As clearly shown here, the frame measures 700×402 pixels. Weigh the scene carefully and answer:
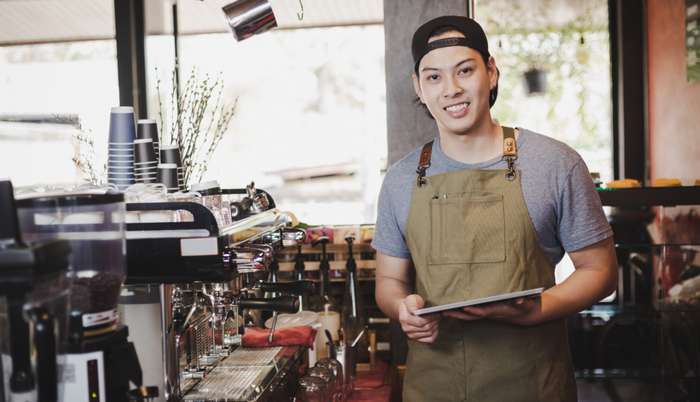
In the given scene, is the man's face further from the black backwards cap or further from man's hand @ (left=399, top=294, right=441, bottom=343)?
man's hand @ (left=399, top=294, right=441, bottom=343)

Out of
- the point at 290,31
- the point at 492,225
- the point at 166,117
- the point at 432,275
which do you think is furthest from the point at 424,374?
the point at 290,31

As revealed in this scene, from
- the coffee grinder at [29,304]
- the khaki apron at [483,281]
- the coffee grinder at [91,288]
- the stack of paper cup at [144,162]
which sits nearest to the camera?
the coffee grinder at [29,304]

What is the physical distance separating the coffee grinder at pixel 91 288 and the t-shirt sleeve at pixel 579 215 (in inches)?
45.4

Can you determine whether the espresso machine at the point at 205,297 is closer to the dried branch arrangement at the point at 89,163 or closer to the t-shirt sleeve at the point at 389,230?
the t-shirt sleeve at the point at 389,230

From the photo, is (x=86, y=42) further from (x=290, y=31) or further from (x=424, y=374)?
(x=424, y=374)

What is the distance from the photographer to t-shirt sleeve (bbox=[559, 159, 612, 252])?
2.11m

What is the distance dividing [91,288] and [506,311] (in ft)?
3.26

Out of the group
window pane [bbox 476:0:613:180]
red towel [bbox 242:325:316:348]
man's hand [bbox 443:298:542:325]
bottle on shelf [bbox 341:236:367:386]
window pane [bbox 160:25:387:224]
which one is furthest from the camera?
window pane [bbox 160:25:387:224]

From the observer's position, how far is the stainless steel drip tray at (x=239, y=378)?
2004mm

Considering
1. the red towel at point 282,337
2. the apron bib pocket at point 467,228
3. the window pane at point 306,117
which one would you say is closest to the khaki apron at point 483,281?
the apron bib pocket at point 467,228

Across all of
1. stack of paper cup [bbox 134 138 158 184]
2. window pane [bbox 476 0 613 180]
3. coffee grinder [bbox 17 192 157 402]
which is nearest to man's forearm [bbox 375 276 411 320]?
stack of paper cup [bbox 134 138 158 184]

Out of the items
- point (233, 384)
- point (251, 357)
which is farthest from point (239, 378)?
point (251, 357)

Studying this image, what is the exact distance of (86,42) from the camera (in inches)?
215

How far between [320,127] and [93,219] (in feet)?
13.8
